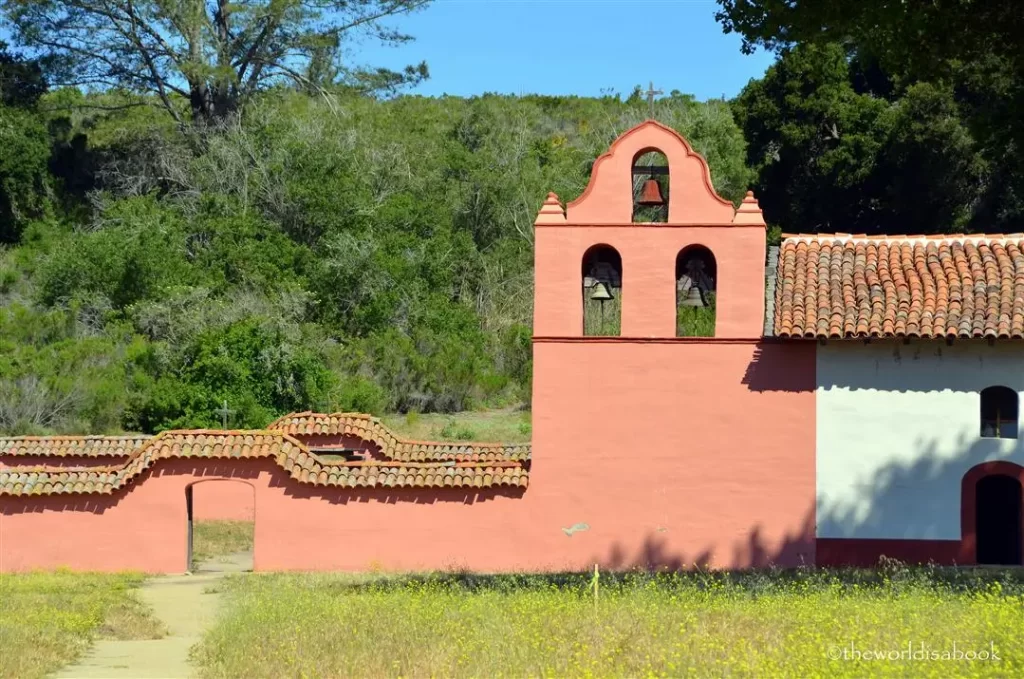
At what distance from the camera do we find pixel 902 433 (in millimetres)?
19453

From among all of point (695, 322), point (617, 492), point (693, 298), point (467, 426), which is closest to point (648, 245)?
point (693, 298)

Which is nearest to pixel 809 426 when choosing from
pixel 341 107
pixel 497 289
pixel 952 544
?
pixel 952 544

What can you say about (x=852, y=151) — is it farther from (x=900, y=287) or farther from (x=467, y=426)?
(x=900, y=287)

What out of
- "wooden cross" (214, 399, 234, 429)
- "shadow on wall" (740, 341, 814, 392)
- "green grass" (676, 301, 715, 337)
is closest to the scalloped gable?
"shadow on wall" (740, 341, 814, 392)

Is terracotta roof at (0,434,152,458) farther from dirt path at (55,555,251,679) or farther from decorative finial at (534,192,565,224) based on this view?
decorative finial at (534,192,565,224)

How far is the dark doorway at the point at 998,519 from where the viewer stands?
65.8 feet

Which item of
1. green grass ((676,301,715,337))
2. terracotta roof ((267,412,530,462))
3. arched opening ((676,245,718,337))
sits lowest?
terracotta roof ((267,412,530,462))

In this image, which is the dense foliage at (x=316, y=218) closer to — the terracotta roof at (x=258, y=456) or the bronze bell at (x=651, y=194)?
the terracotta roof at (x=258, y=456)

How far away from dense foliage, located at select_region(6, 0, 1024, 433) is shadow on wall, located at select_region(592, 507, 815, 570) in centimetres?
1297

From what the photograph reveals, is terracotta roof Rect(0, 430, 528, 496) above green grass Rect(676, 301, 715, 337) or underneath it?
underneath

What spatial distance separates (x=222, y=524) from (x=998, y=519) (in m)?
13.0

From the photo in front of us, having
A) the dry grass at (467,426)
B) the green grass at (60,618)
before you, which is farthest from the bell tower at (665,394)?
the dry grass at (467,426)

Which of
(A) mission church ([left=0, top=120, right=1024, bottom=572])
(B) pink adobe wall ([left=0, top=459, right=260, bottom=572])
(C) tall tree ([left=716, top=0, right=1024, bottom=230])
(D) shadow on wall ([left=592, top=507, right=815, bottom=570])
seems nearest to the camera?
(C) tall tree ([left=716, top=0, right=1024, bottom=230])

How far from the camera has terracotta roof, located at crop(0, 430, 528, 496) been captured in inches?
800
